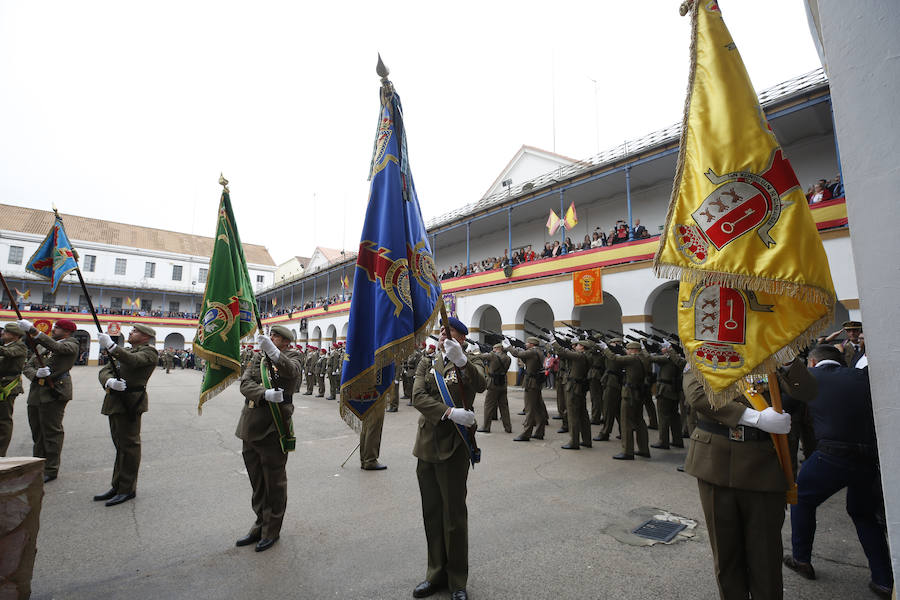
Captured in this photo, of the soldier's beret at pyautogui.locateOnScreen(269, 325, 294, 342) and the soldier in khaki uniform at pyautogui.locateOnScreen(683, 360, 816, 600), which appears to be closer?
the soldier in khaki uniform at pyautogui.locateOnScreen(683, 360, 816, 600)

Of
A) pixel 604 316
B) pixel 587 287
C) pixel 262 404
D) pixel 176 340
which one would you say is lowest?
pixel 262 404

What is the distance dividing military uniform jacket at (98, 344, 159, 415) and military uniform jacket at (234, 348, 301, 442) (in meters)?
1.55

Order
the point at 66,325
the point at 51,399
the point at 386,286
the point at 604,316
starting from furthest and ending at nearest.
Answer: the point at 604,316 → the point at 66,325 → the point at 51,399 → the point at 386,286

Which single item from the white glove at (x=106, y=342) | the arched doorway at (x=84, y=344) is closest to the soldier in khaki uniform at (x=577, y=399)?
the white glove at (x=106, y=342)

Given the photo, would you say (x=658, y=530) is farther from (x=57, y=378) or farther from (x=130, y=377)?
(x=57, y=378)

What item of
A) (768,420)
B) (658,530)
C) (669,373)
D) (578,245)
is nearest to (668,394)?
(669,373)

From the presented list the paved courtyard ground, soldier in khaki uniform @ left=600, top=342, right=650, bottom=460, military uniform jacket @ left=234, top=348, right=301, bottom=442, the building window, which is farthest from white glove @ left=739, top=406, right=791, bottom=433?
the building window

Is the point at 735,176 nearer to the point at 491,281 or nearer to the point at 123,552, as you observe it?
the point at 123,552

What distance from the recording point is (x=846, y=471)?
2.99 metres

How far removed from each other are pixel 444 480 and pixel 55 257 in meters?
5.30

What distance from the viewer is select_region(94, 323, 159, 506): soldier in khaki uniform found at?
466 cm

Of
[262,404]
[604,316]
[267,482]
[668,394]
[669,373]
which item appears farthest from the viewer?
[604,316]

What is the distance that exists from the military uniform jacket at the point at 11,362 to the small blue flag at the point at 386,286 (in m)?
5.29

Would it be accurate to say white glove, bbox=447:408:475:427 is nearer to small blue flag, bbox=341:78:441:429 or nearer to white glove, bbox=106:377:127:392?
small blue flag, bbox=341:78:441:429
